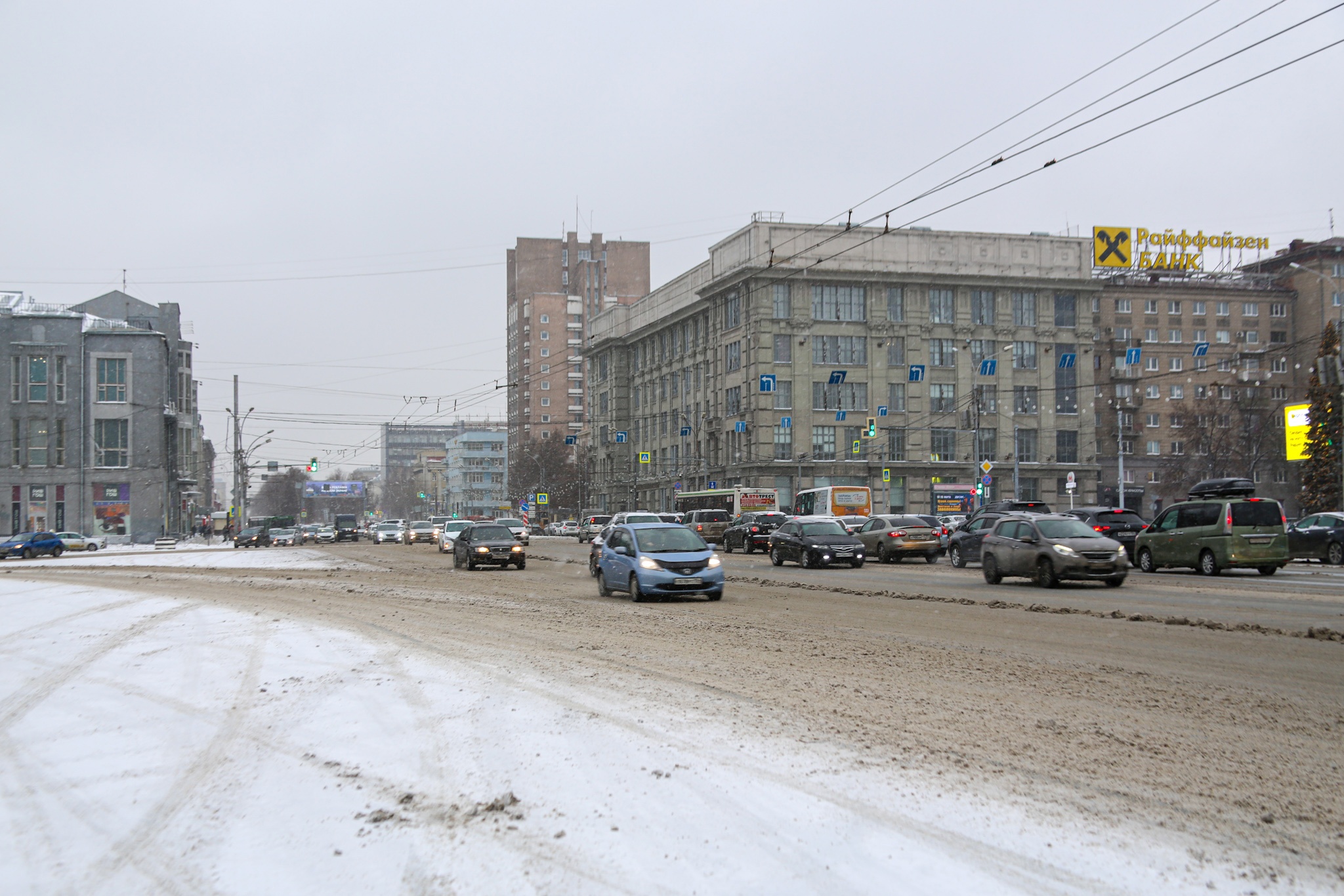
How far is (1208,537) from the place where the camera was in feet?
79.8

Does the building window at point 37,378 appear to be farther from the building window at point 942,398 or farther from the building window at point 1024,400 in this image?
the building window at point 1024,400

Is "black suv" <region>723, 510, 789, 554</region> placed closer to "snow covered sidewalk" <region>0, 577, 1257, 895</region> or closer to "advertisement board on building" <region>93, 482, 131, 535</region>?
"snow covered sidewalk" <region>0, 577, 1257, 895</region>

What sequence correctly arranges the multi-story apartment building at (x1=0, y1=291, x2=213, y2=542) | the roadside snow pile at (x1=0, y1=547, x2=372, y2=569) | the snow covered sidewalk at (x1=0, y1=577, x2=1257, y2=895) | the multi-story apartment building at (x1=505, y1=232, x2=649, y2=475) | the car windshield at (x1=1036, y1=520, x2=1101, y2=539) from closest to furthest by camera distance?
the snow covered sidewalk at (x1=0, y1=577, x2=1257, y2=895)
the car windshield at (x1=1036, y1=520, x2=1101, y2=539)
the roadside snow pile at (x1=0, y1=547, x2=372, y2=569)
the multi-story apartment building at (x1=0, y1=291, x2=213, y2=542)
the multi-story apartment building at (x1=505, y1=232, x2=649, y2=475)

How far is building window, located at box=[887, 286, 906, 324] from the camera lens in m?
76.4

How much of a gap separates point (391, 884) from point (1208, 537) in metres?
24.2

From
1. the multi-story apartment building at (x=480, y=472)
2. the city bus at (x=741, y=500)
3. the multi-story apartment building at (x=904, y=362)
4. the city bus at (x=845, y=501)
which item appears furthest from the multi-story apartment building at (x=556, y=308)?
→ the city bus at (x=845, y=501)

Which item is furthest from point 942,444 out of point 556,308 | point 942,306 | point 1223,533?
point 556,308

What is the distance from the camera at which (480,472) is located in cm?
17288

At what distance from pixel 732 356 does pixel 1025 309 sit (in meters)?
22.5

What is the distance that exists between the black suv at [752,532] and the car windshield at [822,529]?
9792mm

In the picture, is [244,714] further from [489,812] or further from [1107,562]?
[1107,562]

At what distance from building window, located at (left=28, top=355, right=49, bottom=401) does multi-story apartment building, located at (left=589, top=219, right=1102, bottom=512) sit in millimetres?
45577

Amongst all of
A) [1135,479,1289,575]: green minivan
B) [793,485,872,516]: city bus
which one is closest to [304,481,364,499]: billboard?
[793,485,872,516]: city bus

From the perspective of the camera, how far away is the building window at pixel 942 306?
252 ft
